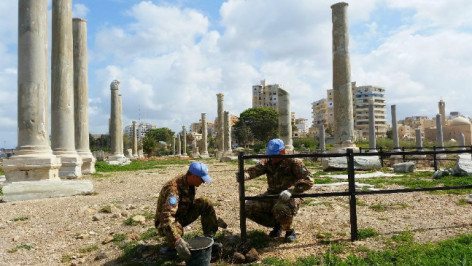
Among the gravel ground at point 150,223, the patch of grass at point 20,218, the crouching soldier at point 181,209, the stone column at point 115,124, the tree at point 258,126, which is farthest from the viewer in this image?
the tree at point 258,126

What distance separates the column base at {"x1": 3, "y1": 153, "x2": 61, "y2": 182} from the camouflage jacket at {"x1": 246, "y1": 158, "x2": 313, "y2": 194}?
26.3ft

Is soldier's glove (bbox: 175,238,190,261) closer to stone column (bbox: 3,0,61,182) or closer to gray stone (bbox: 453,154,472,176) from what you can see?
stone column (bbox: 3,0,61,182)

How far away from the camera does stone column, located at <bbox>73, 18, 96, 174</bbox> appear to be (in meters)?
21.5

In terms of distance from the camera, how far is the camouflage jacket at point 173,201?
17.5 ft

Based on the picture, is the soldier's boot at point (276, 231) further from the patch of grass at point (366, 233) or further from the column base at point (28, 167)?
the column base at point (28, 167)

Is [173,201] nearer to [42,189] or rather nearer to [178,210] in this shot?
[178,210]

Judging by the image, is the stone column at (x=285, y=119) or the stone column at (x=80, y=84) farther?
the stone column at (x=285, y=119)

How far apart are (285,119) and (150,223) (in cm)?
2275

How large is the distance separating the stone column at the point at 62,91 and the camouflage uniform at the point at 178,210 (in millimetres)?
12296

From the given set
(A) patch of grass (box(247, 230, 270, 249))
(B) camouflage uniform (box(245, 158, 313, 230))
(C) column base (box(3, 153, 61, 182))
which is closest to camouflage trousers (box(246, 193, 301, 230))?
(B) camouflage uniform (box(245, 158, 313, 230))

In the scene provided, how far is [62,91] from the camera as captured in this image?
17.0 metres

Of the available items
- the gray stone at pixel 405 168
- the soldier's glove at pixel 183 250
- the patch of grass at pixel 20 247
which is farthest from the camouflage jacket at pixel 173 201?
the gray stone at pixel 405 168

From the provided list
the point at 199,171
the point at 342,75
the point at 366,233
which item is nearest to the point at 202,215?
the point at 199,171

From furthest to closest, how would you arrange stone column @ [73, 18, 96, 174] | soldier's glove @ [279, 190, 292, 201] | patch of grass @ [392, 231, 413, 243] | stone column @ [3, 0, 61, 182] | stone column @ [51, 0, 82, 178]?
stone column @ [73, 18, 96, 174] → stone column @ [51, 0, 82, 178] → stone column @ [3, 0, 61, 182] → patch of grass @ [392, 231, 413, 243] → soldier's glove @ [279, 190, 292, 201]
